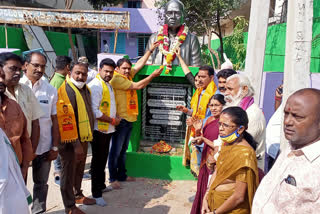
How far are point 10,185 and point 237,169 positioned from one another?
1.47 m

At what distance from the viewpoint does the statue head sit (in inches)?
172

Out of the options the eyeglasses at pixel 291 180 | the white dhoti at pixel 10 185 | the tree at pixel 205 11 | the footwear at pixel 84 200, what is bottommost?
the footwear at pixel 84 200

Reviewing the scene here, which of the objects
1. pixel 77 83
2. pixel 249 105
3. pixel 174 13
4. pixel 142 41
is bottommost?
pixel 249 105

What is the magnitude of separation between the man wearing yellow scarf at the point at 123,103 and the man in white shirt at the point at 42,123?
0.99 meters

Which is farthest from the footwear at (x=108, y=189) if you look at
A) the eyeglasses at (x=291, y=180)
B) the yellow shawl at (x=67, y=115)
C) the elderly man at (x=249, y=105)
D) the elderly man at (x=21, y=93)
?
the eyeglasses at (x=291, y=180)

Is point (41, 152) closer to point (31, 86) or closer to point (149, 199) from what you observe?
point (31, 86)

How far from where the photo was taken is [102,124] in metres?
3.43

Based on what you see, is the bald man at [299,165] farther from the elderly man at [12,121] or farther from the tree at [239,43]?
the tree at [239,43]

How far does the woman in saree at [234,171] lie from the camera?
181 centimetres

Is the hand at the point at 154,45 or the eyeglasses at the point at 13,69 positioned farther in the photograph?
the hand at the point at 154,45

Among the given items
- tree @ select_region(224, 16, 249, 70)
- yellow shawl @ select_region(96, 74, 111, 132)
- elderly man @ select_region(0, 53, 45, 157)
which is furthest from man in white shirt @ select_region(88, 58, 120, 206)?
tree @ select_region(224, 16, 249, 70)

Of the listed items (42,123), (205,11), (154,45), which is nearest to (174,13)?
(154,45)

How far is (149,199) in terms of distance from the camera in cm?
373

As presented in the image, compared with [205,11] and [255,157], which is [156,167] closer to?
[255,157]
